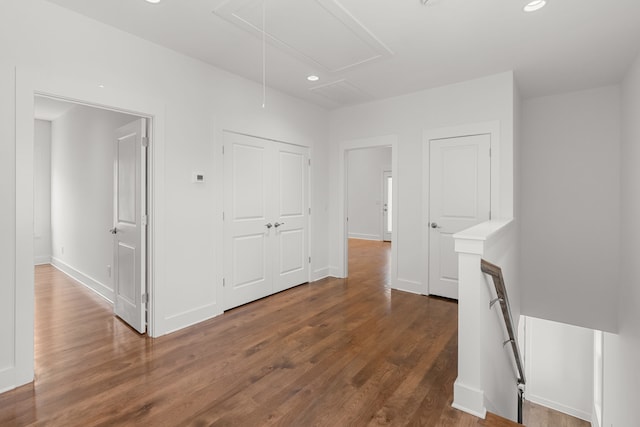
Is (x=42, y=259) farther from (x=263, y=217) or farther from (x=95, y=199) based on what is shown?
(x=263, y=217)

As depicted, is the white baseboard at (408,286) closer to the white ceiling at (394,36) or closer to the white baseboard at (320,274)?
the white baseboard at (320,274)

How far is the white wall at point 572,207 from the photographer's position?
14.0ft

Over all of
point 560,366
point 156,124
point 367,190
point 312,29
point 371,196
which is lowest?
point 560,366

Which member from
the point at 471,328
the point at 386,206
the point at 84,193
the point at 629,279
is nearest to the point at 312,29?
the point at 471,328

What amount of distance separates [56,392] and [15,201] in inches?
52.3

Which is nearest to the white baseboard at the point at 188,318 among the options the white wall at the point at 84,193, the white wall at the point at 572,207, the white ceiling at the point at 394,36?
the white wall at the point at 84,193

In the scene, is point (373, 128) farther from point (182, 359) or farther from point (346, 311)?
point (182, 359)

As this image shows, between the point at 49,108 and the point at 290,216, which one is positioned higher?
the point at 49,108

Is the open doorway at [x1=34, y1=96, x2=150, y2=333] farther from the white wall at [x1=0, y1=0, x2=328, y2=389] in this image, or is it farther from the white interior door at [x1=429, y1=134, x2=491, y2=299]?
the white interior door at [x1=429, y1=134, x2=491, y2=299]

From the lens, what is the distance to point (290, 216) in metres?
4.62

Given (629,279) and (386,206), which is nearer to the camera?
(629,279)

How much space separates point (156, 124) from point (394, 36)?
7.65 feet

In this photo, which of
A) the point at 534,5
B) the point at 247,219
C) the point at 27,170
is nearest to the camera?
the point at 27,170

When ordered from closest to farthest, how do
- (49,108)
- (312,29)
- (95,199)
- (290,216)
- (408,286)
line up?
1. (312,29)
2. (95,199)
3. (408,286)
4. (290,216)
5. (49,108)
